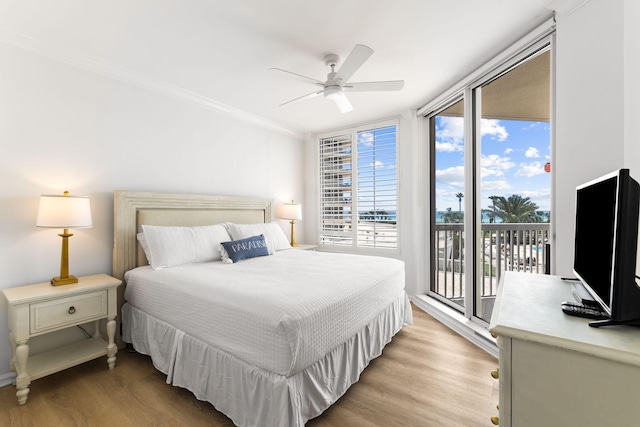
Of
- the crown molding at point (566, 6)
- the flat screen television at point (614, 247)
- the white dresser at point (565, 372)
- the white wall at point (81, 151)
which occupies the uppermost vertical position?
the crown molding at point (566, 6)

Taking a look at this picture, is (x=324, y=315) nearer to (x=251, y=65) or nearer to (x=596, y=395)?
(x=596, y=395)

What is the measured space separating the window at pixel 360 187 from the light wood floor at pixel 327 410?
80.5 inches

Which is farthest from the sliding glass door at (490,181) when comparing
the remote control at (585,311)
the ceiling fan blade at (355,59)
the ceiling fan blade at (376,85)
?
the remote control at (585,311)

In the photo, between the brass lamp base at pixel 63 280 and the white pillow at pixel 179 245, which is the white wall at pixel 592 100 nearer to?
the white pillow at pixel 179 245

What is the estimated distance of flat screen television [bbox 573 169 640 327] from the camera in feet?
2.62

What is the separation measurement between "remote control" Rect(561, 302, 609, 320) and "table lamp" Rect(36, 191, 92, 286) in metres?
2.89

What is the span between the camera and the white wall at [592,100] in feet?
4.87

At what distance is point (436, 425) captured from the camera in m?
1.66

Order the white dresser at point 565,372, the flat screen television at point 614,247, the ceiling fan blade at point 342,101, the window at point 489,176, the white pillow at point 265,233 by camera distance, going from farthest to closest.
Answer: the white pillow at point 265,233
the window at point 489,176
the ceiling fan blade at point 342,101
the flat screen television at point 614,247
the white dresser at point 565,372

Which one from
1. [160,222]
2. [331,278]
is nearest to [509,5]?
[331,278]

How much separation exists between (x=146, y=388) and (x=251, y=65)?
107 inches

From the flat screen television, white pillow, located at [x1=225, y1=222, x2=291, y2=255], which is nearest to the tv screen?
the flat screen television

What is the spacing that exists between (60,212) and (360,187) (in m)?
3.50

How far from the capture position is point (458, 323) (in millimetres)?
2926
